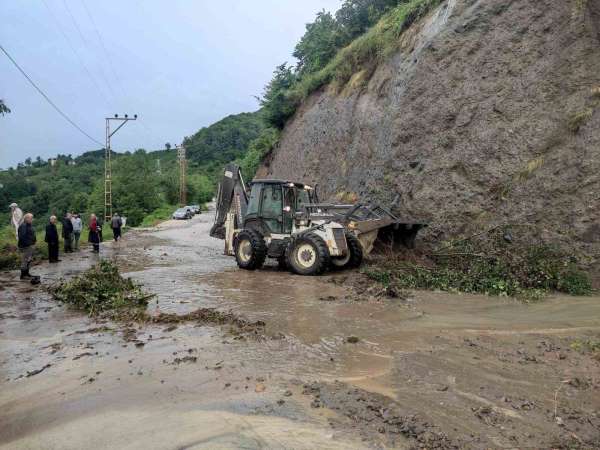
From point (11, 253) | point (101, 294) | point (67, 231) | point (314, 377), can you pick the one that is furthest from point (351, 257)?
point (67, 231)

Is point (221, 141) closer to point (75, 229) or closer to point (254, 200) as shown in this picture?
point (75, 229)

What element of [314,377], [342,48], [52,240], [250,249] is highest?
[342,48]

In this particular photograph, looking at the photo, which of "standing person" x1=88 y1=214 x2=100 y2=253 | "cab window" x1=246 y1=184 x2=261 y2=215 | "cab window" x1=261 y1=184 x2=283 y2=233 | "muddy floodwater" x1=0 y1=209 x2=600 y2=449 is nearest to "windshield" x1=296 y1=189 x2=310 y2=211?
"cab window" x1=261 y1=184 x2=283 y2=233

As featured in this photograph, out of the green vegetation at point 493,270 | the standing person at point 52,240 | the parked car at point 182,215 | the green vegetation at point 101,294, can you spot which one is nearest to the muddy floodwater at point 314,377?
the green vegetation at point 101,294

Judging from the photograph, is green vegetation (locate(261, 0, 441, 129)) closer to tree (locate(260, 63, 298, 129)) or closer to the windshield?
tree (locate(260, 63, 298, 129))

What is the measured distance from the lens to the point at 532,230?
11367 mm

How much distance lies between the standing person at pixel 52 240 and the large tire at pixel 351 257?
924 centimetres

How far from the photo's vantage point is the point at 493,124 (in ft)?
43.4

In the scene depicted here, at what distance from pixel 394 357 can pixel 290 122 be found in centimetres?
2133

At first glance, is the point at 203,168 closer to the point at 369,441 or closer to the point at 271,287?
the point at 271,287

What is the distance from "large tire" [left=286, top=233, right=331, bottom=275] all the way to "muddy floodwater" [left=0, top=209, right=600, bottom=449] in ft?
7.79

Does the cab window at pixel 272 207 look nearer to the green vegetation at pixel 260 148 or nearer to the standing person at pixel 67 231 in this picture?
the standing person at pixel 67 231

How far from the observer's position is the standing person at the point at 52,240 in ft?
50.6

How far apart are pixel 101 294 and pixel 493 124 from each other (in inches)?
419
